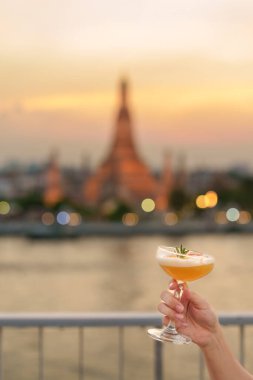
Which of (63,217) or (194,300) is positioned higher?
(194,300)

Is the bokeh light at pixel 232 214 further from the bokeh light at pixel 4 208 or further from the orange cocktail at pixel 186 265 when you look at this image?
the orange cocktail at pixel 186 265

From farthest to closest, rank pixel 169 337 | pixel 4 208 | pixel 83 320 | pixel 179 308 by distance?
1. pixel 4 208
2. pixel 83 320
3. pixel 169 337
4. pixel 179 308

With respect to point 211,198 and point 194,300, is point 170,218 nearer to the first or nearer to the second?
point 211,198

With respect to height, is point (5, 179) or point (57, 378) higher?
point (5, 179)

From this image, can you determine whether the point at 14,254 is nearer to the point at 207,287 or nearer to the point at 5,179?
the point at 207,287

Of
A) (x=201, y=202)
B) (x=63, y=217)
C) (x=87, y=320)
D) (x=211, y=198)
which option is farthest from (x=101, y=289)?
(x=87, y=320)

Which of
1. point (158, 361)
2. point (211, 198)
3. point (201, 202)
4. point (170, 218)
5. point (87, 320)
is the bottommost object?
point (170, 218)

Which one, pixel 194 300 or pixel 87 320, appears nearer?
pixel 194 300

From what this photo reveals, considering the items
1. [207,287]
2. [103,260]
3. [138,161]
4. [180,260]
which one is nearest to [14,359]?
[207,287]
